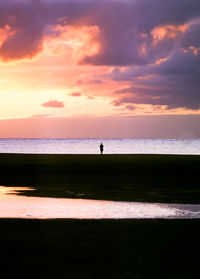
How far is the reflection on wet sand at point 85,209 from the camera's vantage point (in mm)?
18327

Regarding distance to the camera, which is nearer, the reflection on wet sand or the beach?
the beach

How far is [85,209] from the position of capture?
20375 millimetres

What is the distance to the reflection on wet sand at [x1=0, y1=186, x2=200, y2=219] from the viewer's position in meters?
18.3
